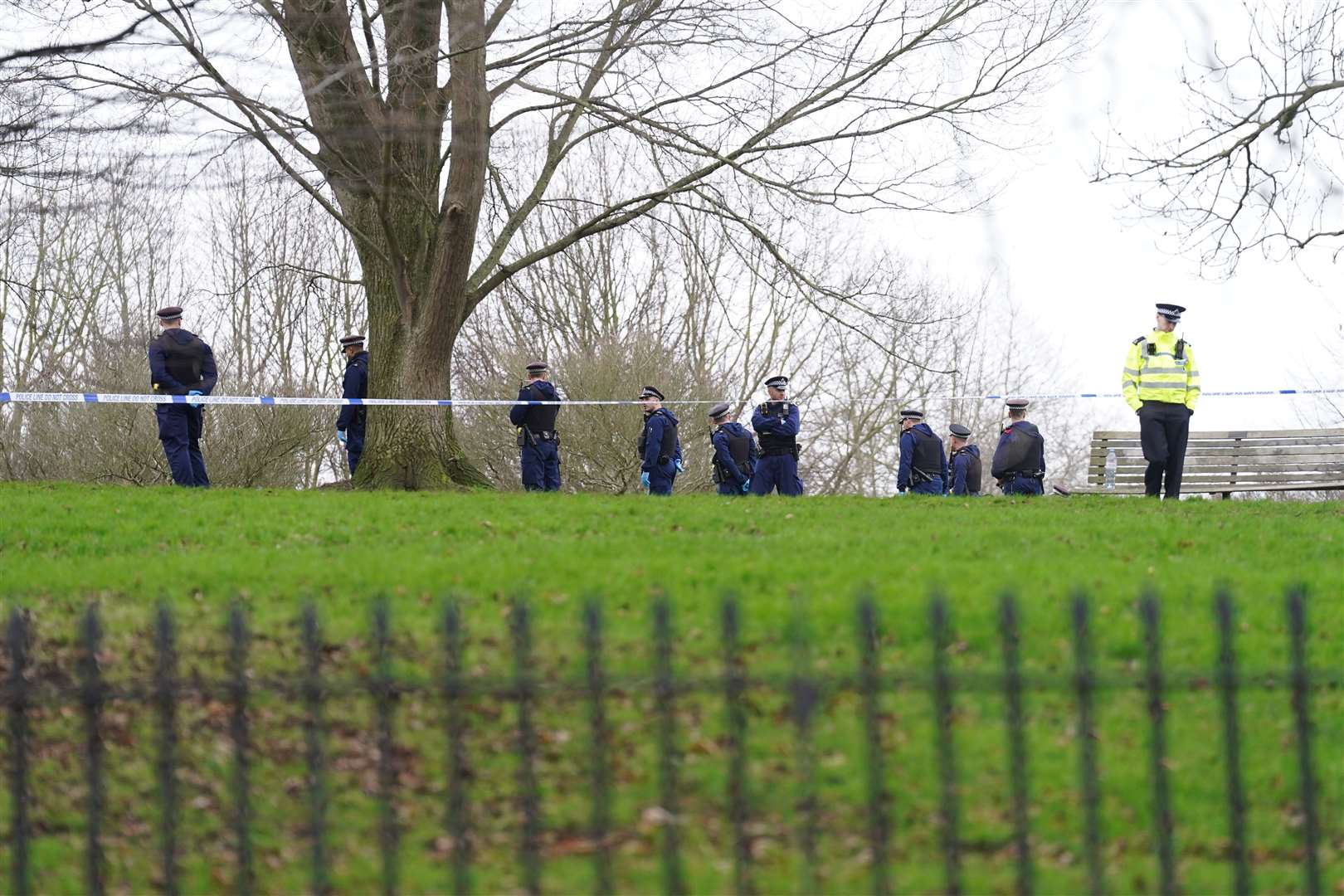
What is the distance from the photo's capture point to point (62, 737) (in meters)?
6.68

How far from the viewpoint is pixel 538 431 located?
63.4ft

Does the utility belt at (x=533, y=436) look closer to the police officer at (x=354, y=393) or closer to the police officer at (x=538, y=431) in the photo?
the police officer at (x=538, y=431)

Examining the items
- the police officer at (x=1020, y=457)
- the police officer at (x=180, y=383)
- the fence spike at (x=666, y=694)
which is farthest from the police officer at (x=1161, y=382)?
the fence spike at (x=666, y=694)

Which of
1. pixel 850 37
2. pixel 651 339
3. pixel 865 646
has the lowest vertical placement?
pixel 865 646

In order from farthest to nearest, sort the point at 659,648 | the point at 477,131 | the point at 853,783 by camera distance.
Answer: the point at 477,131, the point at 853,783, the point at 659,648

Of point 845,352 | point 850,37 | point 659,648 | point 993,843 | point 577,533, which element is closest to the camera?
point 659,648

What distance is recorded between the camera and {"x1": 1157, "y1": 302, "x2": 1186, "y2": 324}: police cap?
15.2 m

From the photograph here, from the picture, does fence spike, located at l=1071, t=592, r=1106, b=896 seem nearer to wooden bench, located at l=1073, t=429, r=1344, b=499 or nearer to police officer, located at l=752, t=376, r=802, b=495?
police officer, located at l=752, t=376, r=802, b=495

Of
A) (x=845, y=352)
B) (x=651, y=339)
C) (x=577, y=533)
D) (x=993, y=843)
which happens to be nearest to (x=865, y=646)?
(x=993, y=843)

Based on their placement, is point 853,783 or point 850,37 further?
point 850,37

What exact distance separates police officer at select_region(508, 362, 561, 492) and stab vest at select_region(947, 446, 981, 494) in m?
5.32

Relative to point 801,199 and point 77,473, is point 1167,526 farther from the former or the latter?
point 77,473

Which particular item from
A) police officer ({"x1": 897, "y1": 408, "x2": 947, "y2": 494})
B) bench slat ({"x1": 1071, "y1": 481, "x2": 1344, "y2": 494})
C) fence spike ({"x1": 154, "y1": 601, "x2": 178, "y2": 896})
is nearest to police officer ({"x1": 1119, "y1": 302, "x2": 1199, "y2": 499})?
bench slat ({"x1": 1071, "y1": 481, "x2": 1344, "y2": 494})

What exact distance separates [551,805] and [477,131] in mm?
11586
